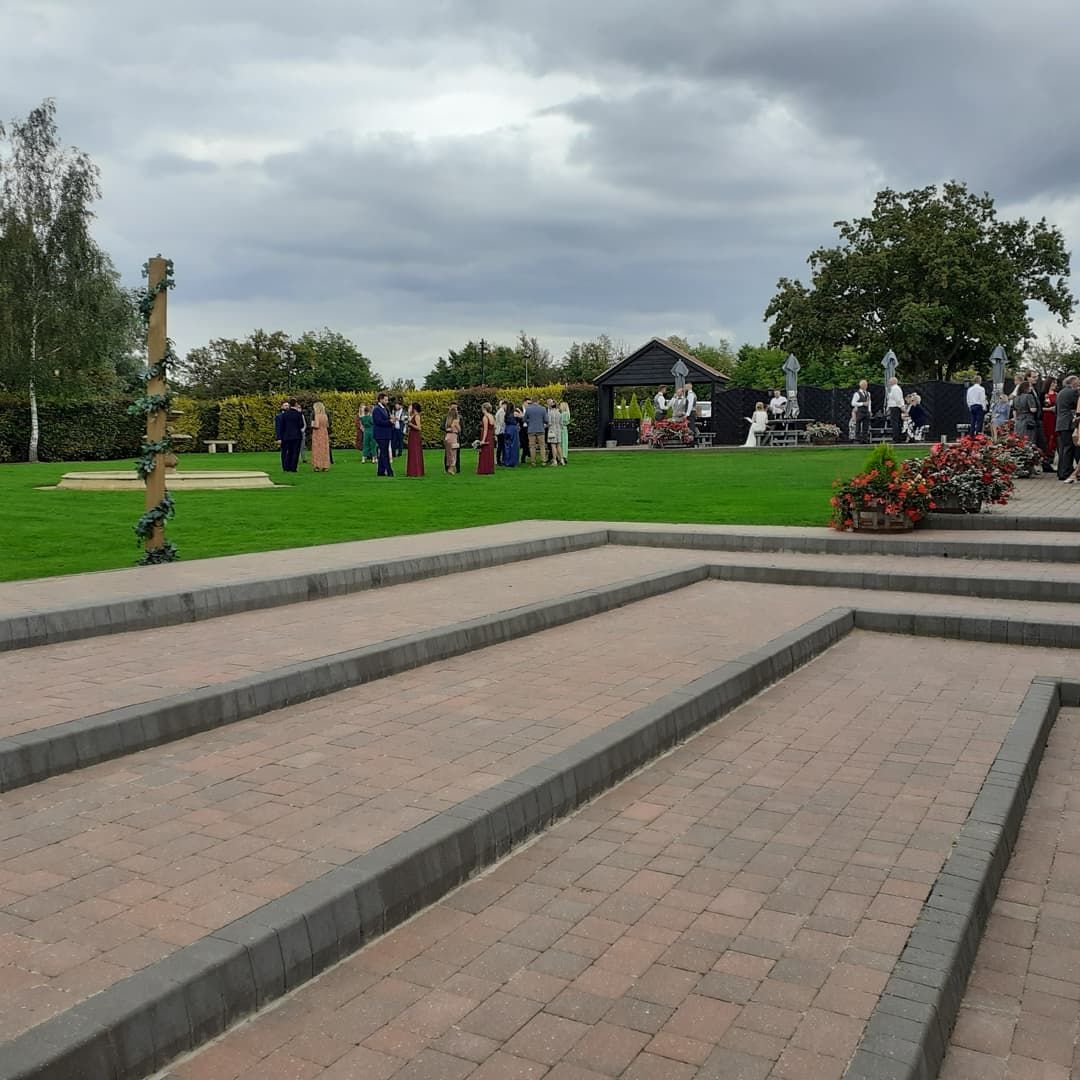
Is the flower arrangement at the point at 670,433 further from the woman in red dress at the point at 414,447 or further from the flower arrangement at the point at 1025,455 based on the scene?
the flower arrangement at the point at 1025,455

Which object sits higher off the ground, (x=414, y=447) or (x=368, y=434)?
(x=368, y=434)

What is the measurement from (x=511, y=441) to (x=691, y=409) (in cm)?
998

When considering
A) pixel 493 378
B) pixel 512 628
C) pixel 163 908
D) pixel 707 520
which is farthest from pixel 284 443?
pixel 493 378

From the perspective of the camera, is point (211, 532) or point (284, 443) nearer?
point (211, 532)

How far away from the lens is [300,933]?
10.4 ft

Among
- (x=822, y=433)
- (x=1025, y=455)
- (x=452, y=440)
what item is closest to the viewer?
(x=1025, y=455)

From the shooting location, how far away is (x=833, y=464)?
83.7 feet

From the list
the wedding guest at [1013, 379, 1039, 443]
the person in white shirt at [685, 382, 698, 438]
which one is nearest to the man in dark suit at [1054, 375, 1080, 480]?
the wedding guest at [1013, 379, 1039, 443]

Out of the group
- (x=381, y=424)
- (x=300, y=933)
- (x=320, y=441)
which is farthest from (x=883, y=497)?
(x=320, y=441)

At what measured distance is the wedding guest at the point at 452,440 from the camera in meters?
23.9

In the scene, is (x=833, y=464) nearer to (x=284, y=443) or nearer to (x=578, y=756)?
(x=284, y=443)

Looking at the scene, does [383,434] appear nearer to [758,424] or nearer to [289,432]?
[289,432]

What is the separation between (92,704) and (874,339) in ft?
188

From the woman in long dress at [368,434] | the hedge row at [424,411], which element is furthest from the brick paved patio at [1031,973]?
the hedge row at [424,411]
